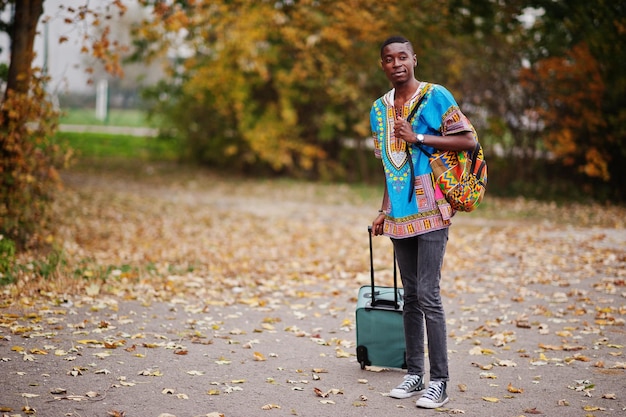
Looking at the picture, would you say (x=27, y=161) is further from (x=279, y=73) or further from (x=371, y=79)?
(x=371, y=79)

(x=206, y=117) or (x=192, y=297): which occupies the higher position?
(x=206, y=117)

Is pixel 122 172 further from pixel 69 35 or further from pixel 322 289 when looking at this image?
pixel 322 289

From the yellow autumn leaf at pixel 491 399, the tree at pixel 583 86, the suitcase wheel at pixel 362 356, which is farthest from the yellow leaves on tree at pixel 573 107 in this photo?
the yellow autumn leaf at pixel 491 399

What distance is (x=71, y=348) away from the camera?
17.9ft

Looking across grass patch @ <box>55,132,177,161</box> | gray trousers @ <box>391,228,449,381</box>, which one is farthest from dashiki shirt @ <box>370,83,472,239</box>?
grass patch @ <box>55,132,177,161</box>

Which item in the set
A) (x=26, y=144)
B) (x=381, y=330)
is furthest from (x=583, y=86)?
(x=381, y=330)

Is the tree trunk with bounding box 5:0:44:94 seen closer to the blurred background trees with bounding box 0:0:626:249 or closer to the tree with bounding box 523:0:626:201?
the blurred background trees with bounding box 0:0:626:249

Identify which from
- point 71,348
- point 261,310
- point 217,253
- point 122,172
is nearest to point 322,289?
point 261,310

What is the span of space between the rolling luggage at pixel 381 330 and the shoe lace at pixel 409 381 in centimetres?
39

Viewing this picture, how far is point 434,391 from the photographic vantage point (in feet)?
14.6

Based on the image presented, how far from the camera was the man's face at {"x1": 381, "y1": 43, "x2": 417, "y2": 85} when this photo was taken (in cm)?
427

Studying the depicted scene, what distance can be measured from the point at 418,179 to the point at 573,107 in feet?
39.2

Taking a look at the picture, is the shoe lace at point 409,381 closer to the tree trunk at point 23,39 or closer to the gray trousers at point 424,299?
the gray trousers at point 424,299

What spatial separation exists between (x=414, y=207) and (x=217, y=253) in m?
6.08
